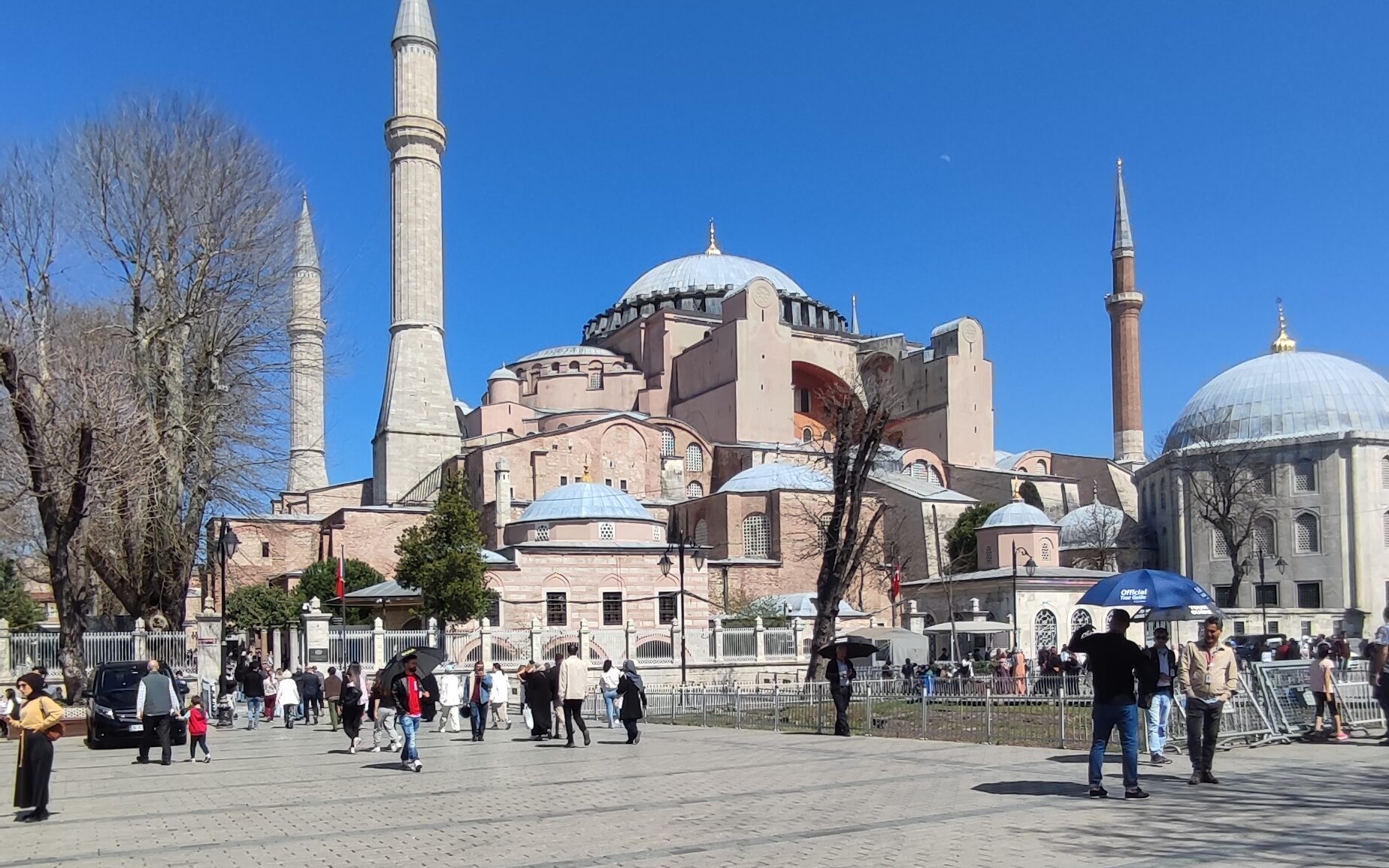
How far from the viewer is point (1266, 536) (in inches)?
1590

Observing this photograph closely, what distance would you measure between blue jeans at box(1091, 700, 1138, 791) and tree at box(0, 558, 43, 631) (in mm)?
39538

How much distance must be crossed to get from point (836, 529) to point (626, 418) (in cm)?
2434

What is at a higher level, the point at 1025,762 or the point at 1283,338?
the point at 1283,338

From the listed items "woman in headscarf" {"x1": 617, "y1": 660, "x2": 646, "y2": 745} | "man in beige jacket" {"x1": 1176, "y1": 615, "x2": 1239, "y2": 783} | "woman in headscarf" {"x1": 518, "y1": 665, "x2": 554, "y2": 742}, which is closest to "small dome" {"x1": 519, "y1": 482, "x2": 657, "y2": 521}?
"woman in headscarf" {"x1": 518, "y1": 665, "x2": 554, "y2": 742}

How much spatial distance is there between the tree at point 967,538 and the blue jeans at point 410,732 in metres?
30.8

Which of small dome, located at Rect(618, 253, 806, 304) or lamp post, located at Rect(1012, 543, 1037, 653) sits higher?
small dome, located at Rect(618, 253, 806, 304)

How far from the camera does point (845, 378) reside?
55.4 m

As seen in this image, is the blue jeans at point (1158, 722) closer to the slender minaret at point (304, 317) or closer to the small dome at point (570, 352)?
the slender minaret at point (304, 317)

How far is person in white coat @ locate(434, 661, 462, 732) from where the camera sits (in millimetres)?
17781

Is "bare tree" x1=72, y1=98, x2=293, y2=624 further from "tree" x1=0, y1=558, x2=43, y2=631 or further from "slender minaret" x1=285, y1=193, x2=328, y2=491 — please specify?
"tree" x1=0, y1=558, x2=43, y2=631

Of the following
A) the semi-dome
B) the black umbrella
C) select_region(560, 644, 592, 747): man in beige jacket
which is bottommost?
select_region(560, 644, 592, 747): man in beige jacket

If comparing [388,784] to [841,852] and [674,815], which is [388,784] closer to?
[674,815]

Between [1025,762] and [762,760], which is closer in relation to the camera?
[1025,762]

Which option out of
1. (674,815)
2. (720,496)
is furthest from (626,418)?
(674,815)
